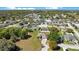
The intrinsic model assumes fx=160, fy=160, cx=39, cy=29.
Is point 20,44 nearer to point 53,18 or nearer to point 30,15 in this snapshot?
point 30,15
